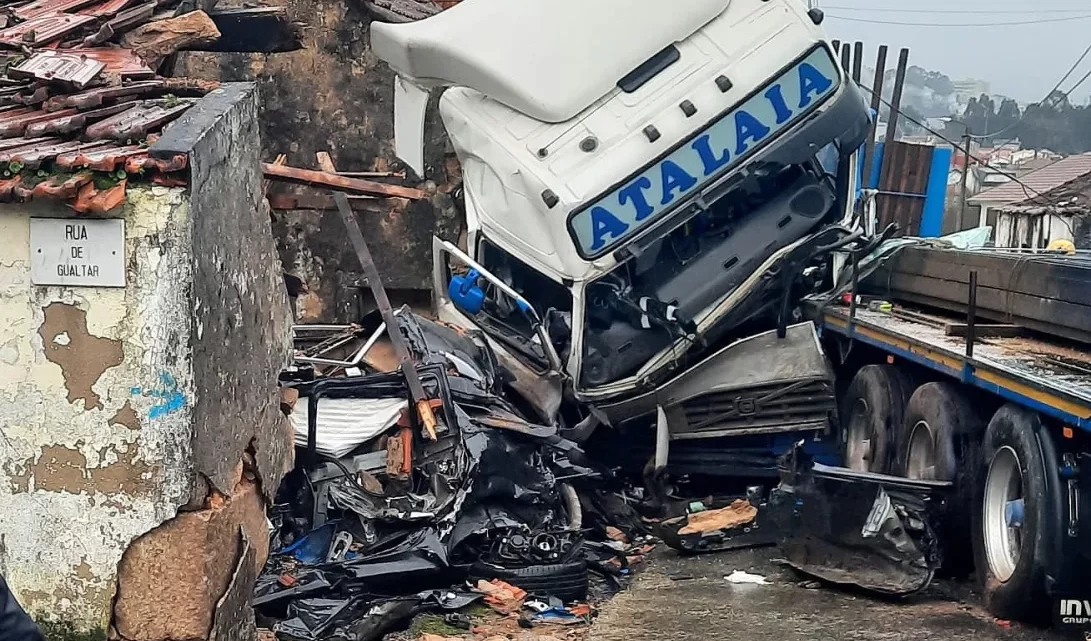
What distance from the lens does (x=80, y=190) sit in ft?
13.3

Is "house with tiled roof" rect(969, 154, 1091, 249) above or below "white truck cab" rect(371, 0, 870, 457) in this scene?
below

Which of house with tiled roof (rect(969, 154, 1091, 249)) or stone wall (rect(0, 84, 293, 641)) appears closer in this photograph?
stone wall (rect(0, 84, 293, 641))

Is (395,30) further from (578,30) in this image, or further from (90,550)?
(90,550)

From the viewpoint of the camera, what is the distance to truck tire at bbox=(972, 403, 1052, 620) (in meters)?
5.62

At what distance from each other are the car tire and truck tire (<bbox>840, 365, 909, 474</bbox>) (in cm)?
229

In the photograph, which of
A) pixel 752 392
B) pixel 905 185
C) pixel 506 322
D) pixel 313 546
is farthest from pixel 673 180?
pixel 905 185

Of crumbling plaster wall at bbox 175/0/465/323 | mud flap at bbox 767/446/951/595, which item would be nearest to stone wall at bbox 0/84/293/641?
mud flap at bbox 767/446/951/595

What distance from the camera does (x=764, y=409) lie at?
28.8ft

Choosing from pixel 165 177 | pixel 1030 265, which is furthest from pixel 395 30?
pixel 165 177

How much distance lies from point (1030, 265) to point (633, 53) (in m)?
3.08

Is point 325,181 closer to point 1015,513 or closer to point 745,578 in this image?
point 745,578

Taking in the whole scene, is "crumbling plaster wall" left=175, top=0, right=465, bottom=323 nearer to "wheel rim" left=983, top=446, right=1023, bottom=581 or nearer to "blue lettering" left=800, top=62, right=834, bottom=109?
"blue lettering" left=800, top=62, right=834, bottom=109

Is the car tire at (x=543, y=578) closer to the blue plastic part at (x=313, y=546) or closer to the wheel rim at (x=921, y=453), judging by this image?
the blue plastic part at (x=313, y=546)

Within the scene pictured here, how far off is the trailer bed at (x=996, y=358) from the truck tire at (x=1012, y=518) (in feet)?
0.61
